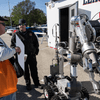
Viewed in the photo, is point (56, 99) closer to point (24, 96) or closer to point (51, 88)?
point (51, 88)

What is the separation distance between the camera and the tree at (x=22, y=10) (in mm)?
31406

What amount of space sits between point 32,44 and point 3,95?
1811 mm

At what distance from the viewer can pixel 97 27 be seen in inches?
85.2

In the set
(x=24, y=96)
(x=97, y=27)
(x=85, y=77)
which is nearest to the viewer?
(x=97, y=27)

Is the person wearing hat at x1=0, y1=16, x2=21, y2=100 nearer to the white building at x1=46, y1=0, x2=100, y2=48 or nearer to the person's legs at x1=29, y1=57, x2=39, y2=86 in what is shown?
A: the person's legs at x1=29, y1=57, x2=39, y2=86

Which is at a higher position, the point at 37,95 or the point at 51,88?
the point at 51,88

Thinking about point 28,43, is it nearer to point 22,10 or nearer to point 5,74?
point 5,74

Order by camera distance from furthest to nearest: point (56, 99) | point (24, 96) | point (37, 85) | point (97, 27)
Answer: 1. point (37, 85)
2. point (24, 96)
3. point (56, 99)
4. point (97, 27)

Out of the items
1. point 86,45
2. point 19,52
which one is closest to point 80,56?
point 86,45

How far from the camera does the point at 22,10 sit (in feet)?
105

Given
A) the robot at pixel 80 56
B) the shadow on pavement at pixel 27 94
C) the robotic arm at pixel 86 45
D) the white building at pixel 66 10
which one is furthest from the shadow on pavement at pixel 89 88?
the white building at pixel 66 10

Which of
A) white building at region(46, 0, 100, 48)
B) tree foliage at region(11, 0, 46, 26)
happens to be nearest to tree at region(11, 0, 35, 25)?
tree foliage at region(11, 0, 46, 26)

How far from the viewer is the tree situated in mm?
31406

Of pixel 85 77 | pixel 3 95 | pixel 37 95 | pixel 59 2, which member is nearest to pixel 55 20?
pixel 59 2
